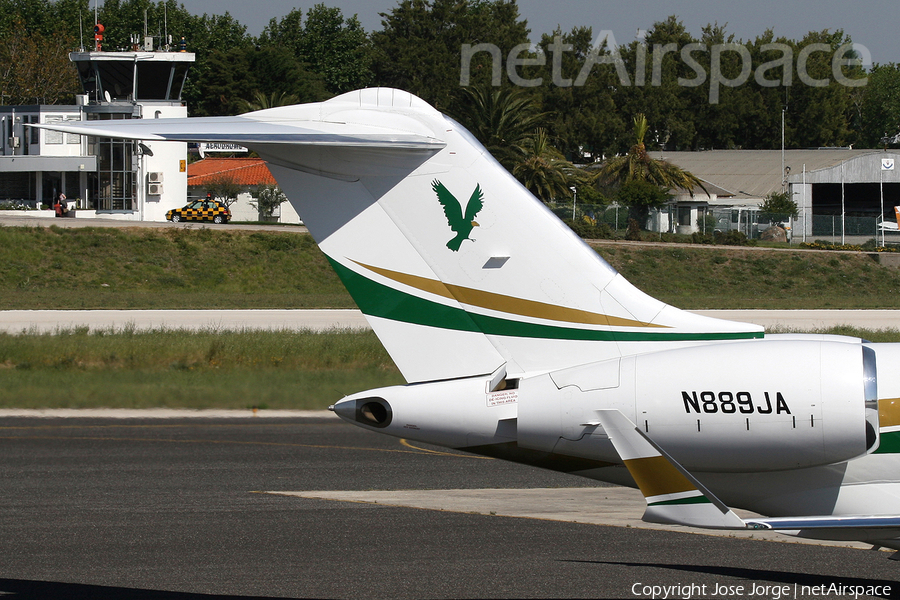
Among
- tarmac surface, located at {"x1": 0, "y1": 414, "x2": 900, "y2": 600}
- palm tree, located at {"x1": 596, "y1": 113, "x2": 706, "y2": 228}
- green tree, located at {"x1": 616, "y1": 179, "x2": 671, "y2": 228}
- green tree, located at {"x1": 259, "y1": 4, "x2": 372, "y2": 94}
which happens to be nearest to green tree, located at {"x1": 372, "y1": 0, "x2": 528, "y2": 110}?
green tree, located at {"x1": 259, "y1": 4, "x2": 372, "y2": 94}

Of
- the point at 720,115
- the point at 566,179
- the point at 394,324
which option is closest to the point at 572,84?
the point at 720,115

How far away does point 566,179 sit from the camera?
2687 inches

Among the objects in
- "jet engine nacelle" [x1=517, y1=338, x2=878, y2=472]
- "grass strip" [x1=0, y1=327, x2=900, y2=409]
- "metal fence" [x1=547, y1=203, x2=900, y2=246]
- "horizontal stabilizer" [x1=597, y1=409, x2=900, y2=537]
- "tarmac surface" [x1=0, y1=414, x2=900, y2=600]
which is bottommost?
"tarmac surface" [x1=0, y1=414, x2=900, y2=600]

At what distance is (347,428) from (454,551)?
689cm

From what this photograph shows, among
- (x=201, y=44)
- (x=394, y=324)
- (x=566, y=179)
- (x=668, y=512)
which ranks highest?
(x=201, y=44)

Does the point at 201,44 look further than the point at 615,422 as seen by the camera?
Yes

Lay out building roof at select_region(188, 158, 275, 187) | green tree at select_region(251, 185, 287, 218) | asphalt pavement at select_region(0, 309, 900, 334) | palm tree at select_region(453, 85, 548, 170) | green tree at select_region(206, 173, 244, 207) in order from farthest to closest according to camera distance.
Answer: building roof at select_region(188, 158, 275, 187)
green tree at select_region(206, 173, 244, 207)
palm tree at select_region(453, 85, 548, 170)
green tree at select_region(251, 185, 287, 218)
asphalt pavement at select_region(0, 309, 900, 334)

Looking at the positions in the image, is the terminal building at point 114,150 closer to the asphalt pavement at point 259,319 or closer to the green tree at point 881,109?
the asphalt pavement at point 259,319

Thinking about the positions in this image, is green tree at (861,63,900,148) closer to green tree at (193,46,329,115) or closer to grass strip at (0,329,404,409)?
green tree at (193,46,329,115)

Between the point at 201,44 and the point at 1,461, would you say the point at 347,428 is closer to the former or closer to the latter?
the point at 1,461

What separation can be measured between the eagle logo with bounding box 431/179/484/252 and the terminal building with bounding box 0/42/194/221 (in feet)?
185

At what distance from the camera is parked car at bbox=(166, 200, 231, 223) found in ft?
205

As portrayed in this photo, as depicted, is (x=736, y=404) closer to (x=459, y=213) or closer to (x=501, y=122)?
(x=459, y=213)

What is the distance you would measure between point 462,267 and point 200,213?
5860 cm
